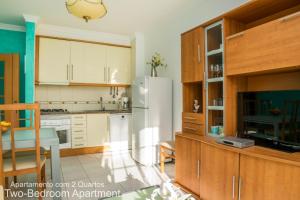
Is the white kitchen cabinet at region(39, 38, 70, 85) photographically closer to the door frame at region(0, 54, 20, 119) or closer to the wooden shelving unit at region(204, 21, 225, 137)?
the door frame at region(0, 54, 20, 119)

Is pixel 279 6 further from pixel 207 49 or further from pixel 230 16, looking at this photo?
pixel 207 49

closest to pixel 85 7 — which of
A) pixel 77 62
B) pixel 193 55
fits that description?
pixel 193 55

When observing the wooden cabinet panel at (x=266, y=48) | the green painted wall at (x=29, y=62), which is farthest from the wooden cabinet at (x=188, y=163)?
the green painted wall at (x=29, y=62)

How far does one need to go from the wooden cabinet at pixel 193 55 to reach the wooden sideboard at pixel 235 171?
759 millimetres

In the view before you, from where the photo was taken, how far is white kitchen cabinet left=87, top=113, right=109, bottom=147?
3.97 m

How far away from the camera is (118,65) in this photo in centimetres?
446

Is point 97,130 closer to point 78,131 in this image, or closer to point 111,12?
point 78,131

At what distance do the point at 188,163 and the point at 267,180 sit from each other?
0.92m

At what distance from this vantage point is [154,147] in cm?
332

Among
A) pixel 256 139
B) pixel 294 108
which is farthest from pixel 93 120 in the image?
pixel 294 108

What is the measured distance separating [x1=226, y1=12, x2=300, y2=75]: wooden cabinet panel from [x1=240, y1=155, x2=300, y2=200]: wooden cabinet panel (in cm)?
75

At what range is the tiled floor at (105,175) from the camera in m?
2.46

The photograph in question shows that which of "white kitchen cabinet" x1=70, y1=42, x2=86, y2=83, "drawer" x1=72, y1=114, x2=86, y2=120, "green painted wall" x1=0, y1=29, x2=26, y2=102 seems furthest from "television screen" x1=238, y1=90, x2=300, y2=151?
"green painted wall" x1=0, y1=29, x2=26, y2=102

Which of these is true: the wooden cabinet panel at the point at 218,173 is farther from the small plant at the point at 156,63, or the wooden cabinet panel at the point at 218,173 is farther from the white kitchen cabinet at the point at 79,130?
the white kitchen cabinet at the point at 79,130
